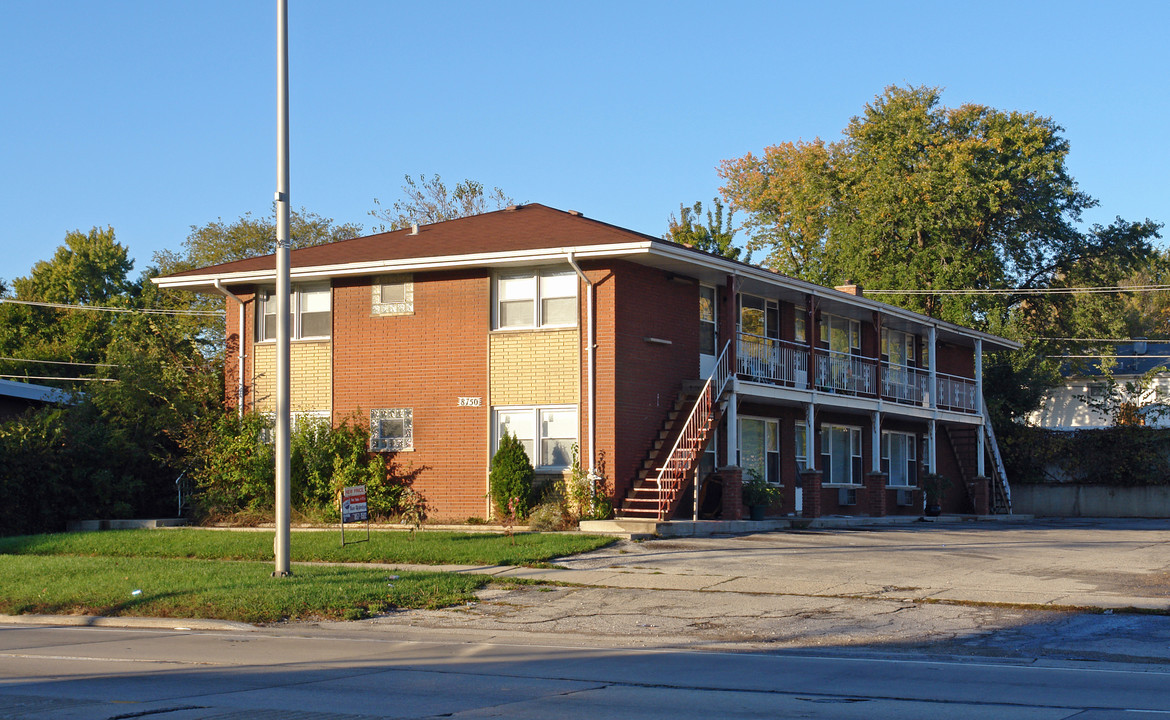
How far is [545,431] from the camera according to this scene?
25.4 m

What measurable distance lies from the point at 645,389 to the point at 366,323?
660 cm

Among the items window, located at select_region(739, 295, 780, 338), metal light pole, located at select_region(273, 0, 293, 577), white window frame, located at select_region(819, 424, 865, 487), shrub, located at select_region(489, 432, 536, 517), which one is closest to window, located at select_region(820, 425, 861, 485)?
white window frame, located at select_region(819, 424, 865, 487)

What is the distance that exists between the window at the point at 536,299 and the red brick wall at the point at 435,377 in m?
0.36

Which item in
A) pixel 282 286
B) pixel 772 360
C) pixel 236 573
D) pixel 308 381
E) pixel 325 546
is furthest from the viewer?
pixel 772 360

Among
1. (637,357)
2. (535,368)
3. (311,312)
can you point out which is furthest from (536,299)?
(311,312)

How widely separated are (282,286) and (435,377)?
947 centimetres

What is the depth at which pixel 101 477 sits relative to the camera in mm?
26953

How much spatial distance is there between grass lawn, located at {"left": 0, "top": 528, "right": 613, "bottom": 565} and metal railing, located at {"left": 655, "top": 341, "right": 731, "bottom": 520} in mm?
2784

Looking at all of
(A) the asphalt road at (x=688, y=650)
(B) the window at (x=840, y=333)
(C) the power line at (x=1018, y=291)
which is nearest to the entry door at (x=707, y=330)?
(B) the window at (x=840, y=333)

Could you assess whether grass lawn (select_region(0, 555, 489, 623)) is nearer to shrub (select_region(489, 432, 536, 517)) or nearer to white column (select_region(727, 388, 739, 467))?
shrub (select_region(489, 432, 536, 517))

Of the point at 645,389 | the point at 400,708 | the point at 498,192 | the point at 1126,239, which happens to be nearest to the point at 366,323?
the point at 645,389

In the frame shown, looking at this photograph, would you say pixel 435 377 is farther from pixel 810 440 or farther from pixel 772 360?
pixel 810 440

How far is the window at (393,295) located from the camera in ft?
87.7

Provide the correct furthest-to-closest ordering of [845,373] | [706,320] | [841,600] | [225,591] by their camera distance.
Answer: [845,373] < [706,320] < [841,600] < [225,591]
